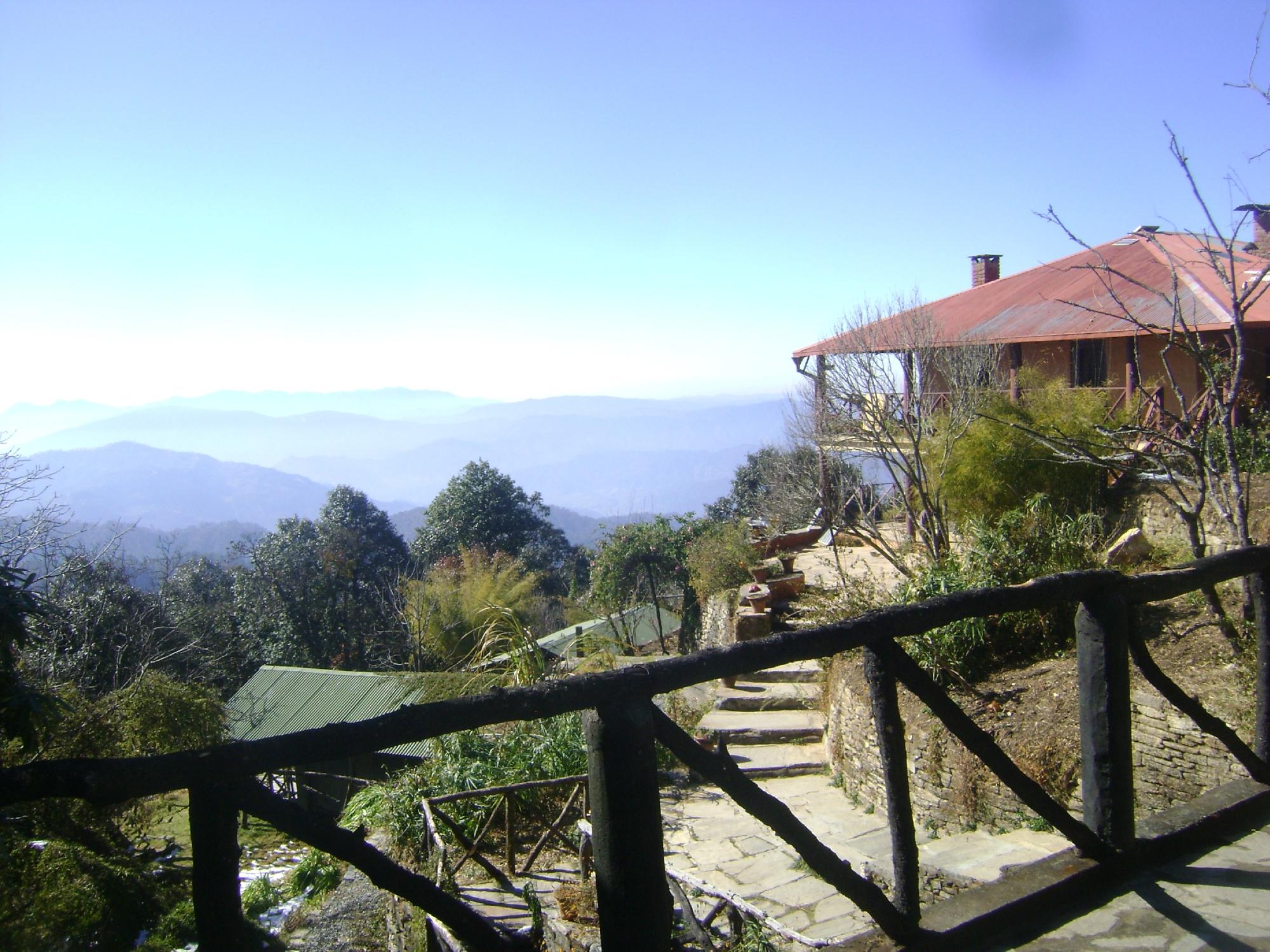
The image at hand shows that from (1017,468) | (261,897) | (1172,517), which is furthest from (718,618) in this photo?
(261,897)

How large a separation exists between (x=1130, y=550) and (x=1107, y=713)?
24.9ft

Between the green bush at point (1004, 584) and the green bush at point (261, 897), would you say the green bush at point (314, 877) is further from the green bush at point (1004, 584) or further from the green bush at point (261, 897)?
the green bush at point (1004, 584)

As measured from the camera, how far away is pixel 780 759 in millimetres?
9062

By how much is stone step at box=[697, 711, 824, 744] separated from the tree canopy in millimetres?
22754

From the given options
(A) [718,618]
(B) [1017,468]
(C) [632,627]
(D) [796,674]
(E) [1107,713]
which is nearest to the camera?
(E) [1107,713]

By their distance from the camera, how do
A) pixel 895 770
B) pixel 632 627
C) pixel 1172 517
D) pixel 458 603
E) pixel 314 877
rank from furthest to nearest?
pixel 458 603 → pixel 632 627 → pixel 314 877 → pixel 1172 517 → pixel 895 770

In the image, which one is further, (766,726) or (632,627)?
(632,627)

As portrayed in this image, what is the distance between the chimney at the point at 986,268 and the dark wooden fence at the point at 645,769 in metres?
21.3

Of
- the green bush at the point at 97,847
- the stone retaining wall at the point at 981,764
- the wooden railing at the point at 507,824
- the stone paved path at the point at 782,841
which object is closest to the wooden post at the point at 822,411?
the stone paved path at the point at 782,841

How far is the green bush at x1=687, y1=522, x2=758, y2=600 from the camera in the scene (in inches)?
589

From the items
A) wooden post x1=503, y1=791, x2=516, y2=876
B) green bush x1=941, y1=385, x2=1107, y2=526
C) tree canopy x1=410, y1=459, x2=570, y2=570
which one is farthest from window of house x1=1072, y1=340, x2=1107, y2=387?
tree canopy x1=410, y1=459, x2=570, y2=570

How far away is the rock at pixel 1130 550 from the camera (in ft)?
29.8

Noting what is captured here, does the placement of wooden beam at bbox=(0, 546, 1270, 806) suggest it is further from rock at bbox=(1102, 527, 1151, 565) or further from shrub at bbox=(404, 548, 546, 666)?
shrub at bbox=(404, 548, 546, 666)

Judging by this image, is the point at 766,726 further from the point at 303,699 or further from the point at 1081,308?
the point at 303,699
